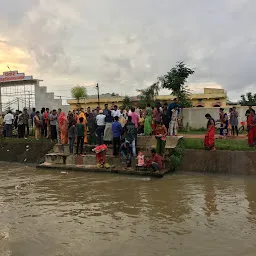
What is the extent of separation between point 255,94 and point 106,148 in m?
41.3

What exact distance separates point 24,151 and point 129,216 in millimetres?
10589

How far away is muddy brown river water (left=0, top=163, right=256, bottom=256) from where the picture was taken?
18.5ft

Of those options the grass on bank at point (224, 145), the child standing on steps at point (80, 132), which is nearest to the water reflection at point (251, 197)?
the grass on bank at point (224, 145)

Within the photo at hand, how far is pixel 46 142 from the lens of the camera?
1653 centimetres

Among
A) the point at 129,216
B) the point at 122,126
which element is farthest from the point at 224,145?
the point at 129,216

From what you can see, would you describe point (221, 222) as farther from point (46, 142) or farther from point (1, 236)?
point (46, 142)

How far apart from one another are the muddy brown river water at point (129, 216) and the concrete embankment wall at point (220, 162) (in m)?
0.49

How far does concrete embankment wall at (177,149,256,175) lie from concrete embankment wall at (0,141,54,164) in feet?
22.5

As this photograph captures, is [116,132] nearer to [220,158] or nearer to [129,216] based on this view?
[220,158]

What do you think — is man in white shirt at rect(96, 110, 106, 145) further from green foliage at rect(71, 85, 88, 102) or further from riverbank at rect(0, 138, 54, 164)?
green foliage at rect(71, 85, 88, 102)

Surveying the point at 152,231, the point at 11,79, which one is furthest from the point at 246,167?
the point at 11,79

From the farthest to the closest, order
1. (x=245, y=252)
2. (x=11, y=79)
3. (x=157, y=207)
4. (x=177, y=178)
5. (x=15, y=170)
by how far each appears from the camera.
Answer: (x=11, y=79) → (x=15, y=170) → (x=177, y=178) → (x=157, y=207) → (x=245, y=252)

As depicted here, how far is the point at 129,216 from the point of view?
7.45 metres

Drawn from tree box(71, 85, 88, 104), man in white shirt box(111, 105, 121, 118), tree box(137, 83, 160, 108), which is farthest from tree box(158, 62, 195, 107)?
tree box(71, 85, 88, 104)
